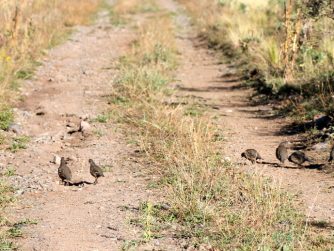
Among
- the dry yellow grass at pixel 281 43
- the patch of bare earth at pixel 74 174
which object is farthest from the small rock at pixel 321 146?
the patch of bare earth at pixel 74 174

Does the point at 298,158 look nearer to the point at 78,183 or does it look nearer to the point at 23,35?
the point at 78,183

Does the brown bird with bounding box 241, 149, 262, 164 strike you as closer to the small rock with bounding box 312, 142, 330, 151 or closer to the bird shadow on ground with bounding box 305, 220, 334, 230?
the small rock with bounding box 312, 142, 330, 151

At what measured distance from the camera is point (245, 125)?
347 inches

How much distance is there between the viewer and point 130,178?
20.4 ft

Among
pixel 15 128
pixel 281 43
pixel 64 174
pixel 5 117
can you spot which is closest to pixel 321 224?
pixel 64 174

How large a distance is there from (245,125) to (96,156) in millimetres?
2741

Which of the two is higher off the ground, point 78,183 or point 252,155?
point 252,155

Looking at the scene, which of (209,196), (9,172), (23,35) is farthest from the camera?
(23,35)

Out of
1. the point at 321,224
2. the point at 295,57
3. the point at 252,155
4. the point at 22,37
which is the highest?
the point at 295,57

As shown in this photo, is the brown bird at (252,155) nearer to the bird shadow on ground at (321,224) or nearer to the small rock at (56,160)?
the bird shadow on ground at (321,224)

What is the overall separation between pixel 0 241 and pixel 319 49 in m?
8.46

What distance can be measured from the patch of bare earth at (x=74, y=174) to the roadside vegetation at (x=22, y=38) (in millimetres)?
311

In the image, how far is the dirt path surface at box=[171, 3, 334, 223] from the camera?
5742 millimetres

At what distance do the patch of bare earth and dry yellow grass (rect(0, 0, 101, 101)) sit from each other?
436 mm
